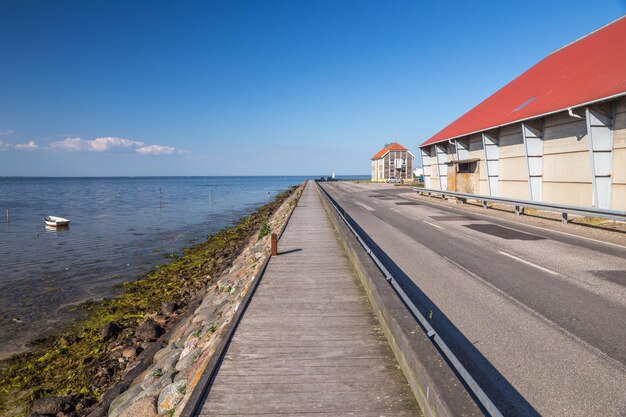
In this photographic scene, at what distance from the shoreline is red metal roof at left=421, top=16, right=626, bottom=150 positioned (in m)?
17.4

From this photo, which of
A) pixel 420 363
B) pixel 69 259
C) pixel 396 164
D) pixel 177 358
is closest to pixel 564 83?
pixel 420 363

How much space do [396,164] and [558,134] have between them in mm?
56319

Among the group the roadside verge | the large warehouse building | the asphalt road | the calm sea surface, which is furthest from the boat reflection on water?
the large warehouse building

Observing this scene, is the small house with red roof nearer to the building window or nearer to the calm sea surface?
the building window

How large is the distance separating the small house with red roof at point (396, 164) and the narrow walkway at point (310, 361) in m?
66.2

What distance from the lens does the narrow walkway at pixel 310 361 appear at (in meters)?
3.54

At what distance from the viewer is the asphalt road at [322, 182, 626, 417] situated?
3.84m

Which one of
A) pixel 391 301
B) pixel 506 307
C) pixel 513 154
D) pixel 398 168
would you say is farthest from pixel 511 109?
pixel 398 168

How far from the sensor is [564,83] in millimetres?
19641

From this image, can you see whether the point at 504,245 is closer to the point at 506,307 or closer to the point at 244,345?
the point at 506,307

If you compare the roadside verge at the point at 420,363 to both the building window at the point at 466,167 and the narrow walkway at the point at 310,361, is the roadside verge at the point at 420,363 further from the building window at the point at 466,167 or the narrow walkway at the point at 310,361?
the building window at the point at 466,167

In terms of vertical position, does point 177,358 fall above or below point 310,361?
below

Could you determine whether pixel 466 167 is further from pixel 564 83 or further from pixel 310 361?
pixel 310 361

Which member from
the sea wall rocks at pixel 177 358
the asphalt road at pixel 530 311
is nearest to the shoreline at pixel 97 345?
the sea wall rocks at pixel 177 358
